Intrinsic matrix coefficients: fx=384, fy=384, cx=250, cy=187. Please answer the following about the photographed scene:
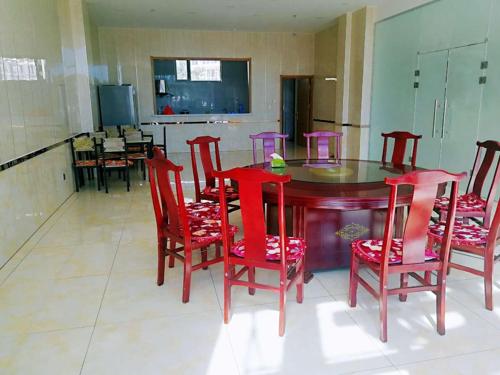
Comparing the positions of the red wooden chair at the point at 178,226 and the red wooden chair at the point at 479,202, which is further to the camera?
the red wooden chair at the point at 479,202

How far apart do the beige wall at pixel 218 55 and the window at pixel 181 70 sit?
1.37 meters

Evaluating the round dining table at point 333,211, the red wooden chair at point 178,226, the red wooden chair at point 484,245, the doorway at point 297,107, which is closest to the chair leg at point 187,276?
the red wooden chair at point 178,226

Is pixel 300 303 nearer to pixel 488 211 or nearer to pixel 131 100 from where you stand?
pixel 488 211

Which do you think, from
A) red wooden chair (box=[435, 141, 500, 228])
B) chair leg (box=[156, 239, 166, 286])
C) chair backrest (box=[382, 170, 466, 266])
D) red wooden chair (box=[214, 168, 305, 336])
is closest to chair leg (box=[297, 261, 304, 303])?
red wooden chair (box=[214, 168, 305, 336])

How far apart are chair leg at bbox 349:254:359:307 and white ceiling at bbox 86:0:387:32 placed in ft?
20.7

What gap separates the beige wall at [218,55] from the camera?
10.0 metres

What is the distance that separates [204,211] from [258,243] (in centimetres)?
105

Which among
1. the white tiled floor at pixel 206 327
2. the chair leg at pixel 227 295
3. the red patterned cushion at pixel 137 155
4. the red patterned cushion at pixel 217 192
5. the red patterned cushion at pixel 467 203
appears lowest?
the white tiled floor at pixel 206 327

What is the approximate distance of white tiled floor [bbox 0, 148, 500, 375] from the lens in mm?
2018

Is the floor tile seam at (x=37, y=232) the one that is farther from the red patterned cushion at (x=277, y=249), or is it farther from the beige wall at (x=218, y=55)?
the beige wall at (x=218, y=55)

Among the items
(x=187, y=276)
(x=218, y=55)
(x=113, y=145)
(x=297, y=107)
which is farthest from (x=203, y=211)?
(x=297, y=107)

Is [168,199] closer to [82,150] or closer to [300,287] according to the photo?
[300,287]

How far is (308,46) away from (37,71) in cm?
807

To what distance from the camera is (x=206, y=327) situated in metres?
2.35
